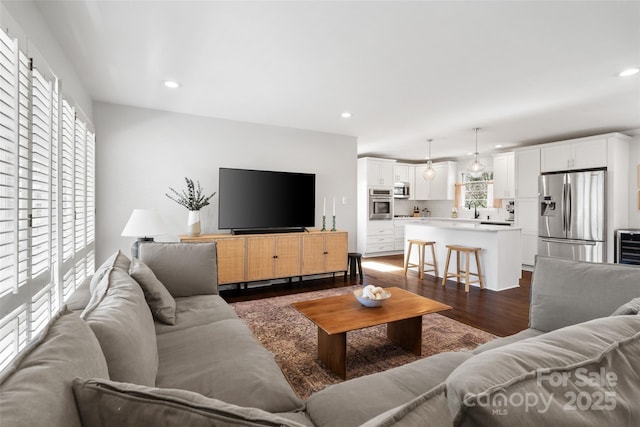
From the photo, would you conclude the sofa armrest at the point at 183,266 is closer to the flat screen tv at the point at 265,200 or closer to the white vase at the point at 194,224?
the white vase at the point at 194,224

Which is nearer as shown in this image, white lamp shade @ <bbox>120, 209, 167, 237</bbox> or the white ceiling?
the white ceiling

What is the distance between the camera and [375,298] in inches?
96.0

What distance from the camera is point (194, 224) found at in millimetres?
4160

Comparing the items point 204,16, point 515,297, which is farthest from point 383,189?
point 204,16

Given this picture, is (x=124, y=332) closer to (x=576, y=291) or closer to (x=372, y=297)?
(x=372, y=297)

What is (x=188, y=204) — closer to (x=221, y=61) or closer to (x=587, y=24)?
(x=221, y=61)

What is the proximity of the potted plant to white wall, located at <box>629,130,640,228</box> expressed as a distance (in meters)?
6.87

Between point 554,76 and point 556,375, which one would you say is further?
point 554,76

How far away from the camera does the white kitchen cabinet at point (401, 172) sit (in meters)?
8.21

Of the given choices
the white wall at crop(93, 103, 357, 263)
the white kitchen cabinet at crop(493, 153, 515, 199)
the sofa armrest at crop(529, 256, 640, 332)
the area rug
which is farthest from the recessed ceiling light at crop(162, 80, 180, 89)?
the white kitchen cabinet at crop(493, 153, 515, 199)

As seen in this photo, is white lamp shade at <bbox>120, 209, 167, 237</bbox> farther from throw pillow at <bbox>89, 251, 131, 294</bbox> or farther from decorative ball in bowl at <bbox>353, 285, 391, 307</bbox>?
decorative ball in bowl at <bbox>353, 285, 391, 307</bbox>

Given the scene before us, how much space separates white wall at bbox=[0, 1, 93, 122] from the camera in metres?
1.58

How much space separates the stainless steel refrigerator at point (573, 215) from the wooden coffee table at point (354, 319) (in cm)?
435

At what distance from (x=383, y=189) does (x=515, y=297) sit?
4.00 meters
